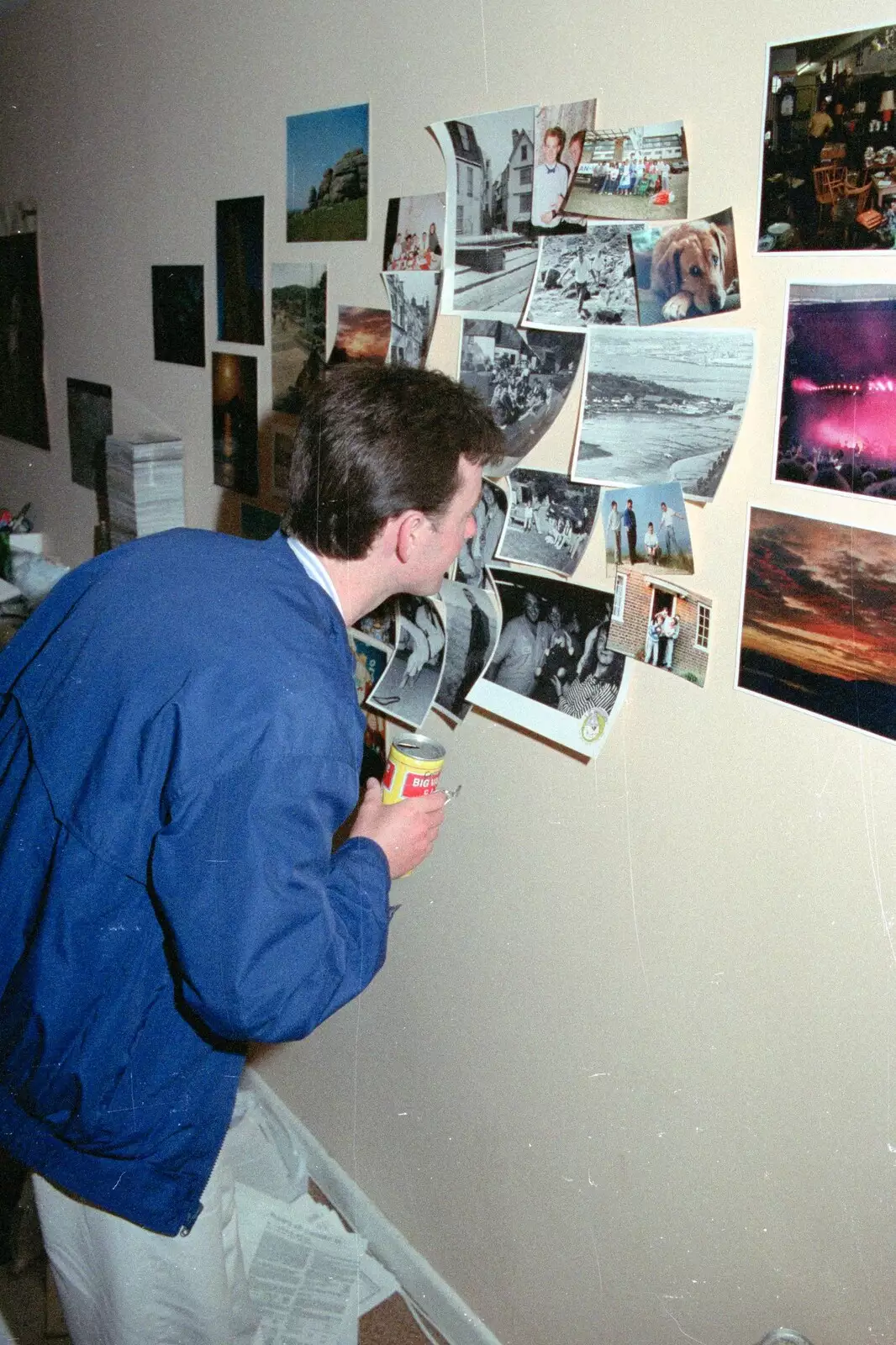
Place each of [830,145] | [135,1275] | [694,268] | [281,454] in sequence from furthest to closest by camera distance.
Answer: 1. [281,454]
2. [135,1275]
3. [694,268]
4. [830,145]

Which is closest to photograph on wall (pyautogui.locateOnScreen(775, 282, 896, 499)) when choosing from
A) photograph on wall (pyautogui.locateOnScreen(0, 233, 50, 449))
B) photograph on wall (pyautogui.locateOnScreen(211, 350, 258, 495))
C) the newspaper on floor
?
photograph on wall (pyautogui.locateOnScreen(211, 350, 258, 495))

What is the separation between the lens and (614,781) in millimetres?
1238

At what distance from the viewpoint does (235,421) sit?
181 cm

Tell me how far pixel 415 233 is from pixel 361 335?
0.18 meters

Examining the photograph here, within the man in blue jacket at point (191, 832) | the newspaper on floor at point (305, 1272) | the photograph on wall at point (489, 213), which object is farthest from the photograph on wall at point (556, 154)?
the newspaper on floor at point (305, 1272)

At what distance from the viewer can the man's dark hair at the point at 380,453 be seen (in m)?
1.19

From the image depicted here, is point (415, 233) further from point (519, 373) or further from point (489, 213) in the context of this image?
point (519, 373)

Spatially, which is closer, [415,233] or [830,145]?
[830,145]

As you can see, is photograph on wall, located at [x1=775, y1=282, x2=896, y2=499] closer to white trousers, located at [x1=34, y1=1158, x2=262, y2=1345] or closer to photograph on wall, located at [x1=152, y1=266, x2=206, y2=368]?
white trousers, located at [x1=34, y1=1158, x2=262, y2=1345]

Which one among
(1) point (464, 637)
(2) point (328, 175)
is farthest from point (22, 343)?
(1) point (464, 637)

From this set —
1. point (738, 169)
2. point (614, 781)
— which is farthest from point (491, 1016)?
point (738, 169)

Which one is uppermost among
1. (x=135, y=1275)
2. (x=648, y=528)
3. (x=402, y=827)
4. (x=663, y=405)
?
(x=663, y=405)

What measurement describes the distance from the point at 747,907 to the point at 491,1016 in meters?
0.52

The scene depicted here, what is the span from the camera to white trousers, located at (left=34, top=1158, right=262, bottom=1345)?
1.23m
